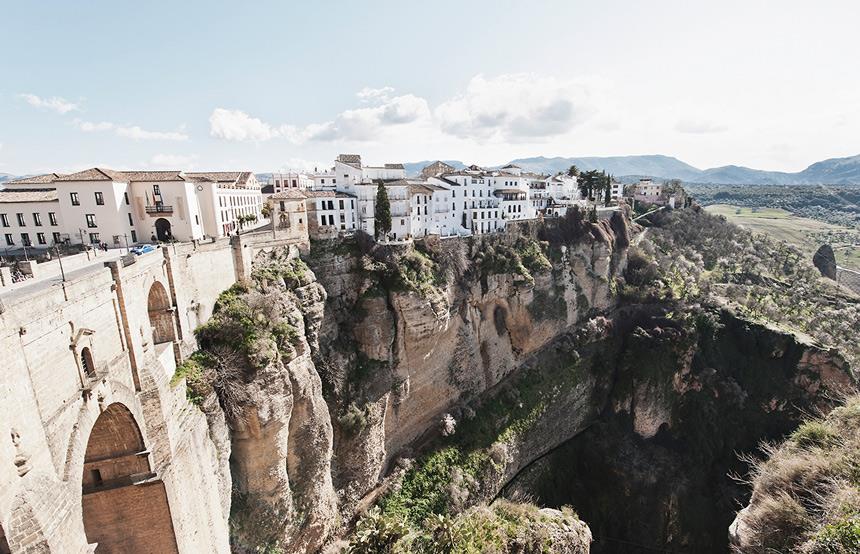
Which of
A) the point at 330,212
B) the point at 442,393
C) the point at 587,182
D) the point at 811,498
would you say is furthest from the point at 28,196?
the point at 587,182

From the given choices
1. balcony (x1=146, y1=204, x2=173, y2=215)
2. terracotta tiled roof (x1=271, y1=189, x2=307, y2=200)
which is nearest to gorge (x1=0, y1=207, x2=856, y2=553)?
terracotta tiled roof (x1=271, y1=189, x2=307, y2=200)

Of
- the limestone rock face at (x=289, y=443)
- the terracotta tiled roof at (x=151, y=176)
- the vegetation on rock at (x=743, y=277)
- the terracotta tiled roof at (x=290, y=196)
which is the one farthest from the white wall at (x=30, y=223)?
the vegetation on rock at (x=743, y=277)

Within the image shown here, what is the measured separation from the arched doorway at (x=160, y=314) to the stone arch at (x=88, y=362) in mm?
4112

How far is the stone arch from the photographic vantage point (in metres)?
10.4

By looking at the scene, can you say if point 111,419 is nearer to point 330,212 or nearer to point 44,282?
point 44,282

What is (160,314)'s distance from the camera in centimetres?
1488

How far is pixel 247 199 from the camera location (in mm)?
32188

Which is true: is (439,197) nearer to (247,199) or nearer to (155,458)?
(247,199)

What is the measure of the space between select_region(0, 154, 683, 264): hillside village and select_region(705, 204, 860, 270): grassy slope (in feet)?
219

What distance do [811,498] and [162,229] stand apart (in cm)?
3083

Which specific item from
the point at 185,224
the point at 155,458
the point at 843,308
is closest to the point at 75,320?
the point at 155,458

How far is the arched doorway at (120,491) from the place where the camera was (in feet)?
38.0

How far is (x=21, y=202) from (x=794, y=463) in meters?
35.7

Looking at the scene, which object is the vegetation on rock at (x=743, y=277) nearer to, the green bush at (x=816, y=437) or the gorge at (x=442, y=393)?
the gorge at (x=442, y=393)
